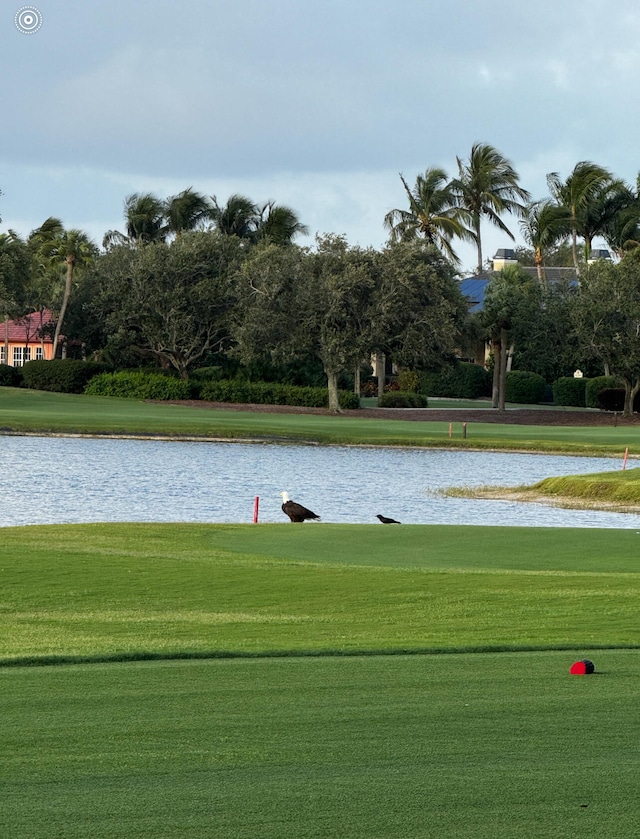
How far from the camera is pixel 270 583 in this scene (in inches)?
560

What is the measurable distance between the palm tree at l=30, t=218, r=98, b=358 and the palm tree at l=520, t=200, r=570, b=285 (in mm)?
30085

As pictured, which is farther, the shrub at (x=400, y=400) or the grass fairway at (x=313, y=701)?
the shrub at (x=400, y=400)

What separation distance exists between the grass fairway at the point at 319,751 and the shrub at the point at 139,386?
214 feet

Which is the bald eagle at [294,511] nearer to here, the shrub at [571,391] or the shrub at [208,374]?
the shrub at [208,374]

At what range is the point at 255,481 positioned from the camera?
36.2m

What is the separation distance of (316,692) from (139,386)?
6748 centimetres

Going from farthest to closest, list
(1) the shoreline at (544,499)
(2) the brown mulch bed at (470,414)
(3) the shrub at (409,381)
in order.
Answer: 1. (3) the shrub at (409,381)
2. (2) the brown mulch bed at (470,414)
3. (1) the shoreline at (544,499)

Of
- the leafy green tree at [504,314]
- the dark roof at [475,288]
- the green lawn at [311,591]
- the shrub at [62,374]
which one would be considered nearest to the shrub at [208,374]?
the shrub at [62,374]

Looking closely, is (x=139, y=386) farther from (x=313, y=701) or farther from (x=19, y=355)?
(x=313, y=701)

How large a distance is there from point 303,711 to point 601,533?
14.2 metres

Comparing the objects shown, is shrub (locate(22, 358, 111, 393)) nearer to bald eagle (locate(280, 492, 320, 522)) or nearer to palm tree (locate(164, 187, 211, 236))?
palm tree (locate(164, 187, 211, 236))

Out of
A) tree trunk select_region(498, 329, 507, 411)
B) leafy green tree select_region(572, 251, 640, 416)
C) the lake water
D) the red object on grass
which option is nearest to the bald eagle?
the lake water

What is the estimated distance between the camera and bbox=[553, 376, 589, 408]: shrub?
79438mm

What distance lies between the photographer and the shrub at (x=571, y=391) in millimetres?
79438
